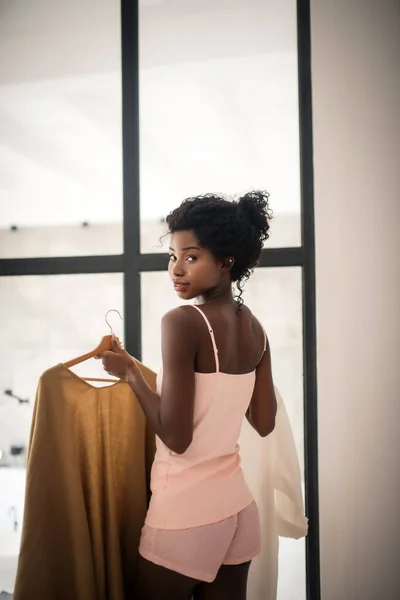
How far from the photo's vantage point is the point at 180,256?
104cm

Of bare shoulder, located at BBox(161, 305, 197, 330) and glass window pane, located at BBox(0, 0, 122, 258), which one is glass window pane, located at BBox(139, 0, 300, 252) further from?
bare shoulder, located at BBox(161, 305, 197, 330)

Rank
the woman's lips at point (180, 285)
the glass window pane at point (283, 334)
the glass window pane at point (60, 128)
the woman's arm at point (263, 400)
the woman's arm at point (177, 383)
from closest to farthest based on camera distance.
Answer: the woman's arm at point (177, 383) → the woman's lips at point (180, 285) → the woman's arm at point (263, 400) → the glass window pane at point (283, 334) → the glass window pane at point (60, 128)

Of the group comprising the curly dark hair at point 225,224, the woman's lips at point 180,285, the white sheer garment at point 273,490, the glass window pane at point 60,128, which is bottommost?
the white sheer garment at point 273,490

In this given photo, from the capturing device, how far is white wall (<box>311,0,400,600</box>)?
158cm

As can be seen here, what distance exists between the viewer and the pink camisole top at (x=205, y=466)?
98cm

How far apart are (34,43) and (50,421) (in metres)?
1.63

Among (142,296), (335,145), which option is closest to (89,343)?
(142,296)

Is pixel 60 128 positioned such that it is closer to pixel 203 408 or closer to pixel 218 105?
pixel 218 105

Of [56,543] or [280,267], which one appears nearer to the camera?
[56,543]

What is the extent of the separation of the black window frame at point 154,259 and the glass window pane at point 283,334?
0.05 meters

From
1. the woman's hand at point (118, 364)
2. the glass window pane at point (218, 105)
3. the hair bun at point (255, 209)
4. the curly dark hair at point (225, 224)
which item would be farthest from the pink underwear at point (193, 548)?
the glass window pane at point (218, 105)

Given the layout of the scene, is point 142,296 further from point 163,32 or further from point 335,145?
point 163,32

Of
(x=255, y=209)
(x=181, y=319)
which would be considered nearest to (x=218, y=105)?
(x=255, y=209)

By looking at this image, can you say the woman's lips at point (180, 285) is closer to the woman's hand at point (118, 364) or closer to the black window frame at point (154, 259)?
the woman's hand at point (118, 364)
